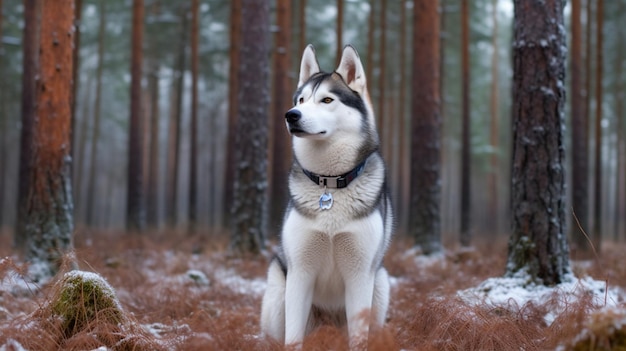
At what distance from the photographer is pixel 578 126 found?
14.2m

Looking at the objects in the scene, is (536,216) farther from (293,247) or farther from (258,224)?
(258,224)

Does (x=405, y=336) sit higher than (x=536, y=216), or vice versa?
(x=536, y=216)

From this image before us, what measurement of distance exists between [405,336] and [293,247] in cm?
115

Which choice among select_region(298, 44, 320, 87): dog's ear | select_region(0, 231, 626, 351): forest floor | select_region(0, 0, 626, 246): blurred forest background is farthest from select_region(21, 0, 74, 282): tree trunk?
select_region(0, 0, 626, 246): blurred forest background

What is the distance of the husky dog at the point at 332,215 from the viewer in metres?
3.59

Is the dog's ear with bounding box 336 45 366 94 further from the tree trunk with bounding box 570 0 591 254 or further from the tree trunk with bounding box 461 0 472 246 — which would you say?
the tree trunk with bounding box 461 0 472 246

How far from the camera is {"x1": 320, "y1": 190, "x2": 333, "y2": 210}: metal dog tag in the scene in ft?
11.9

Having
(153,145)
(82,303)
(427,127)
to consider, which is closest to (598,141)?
(427,127)

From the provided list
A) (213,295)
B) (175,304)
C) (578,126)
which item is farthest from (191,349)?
(578,126)

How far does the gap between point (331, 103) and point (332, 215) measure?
774 mm

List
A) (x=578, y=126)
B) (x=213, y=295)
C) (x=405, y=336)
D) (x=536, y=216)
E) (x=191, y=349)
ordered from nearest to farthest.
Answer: (x=191, y=349) < (x=405, y=336) < (x=536, y=216) < (x=213, y=295) < (x=578, y=126)

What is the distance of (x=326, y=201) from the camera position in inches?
143

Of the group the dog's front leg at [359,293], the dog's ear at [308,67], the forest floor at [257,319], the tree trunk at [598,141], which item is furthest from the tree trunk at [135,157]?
the dog's front leg at [359,293]

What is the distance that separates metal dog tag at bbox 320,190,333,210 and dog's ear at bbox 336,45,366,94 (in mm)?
852
